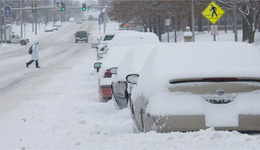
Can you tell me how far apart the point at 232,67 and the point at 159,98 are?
930 mm

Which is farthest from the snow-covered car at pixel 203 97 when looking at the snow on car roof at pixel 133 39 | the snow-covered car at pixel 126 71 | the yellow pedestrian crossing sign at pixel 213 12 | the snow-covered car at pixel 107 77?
the yellow pedestrian crossing sign at pixel 213 12

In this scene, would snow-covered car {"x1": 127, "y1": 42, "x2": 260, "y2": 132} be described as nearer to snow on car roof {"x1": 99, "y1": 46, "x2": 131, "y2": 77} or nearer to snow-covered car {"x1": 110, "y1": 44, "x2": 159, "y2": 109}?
snow-covered car {"x1": 110, "y1": 44, "x2": 159, "y2": 109}

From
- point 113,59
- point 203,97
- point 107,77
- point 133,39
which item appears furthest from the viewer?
point 133,39

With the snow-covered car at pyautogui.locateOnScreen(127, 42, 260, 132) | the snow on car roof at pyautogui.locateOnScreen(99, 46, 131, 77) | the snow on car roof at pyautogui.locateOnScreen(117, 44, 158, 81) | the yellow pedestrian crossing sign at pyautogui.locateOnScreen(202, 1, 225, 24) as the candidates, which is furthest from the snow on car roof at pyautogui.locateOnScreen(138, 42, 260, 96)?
the yellow pedestrian crossing sign at pyautogui.locateOnScreen(202, 1, 225, 24)

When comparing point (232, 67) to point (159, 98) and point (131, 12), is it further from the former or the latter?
point (131, 12)

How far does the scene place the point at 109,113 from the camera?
385 inches

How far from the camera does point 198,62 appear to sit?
568 centimetres

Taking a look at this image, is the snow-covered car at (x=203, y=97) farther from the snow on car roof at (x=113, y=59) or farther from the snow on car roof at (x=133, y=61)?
the snow on car roof at (x=113, y=59)

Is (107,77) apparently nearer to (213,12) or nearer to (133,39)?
(133,39)

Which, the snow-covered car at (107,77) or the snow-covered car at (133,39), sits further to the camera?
the snow-covered car at (133,39)

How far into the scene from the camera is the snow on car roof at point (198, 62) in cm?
539

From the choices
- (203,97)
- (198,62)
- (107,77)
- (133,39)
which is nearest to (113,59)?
(107,77)

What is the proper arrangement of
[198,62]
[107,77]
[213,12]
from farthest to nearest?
[213,12]
[107,77]
[198,62]

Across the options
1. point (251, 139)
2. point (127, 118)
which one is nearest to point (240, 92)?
point (251, 139)
